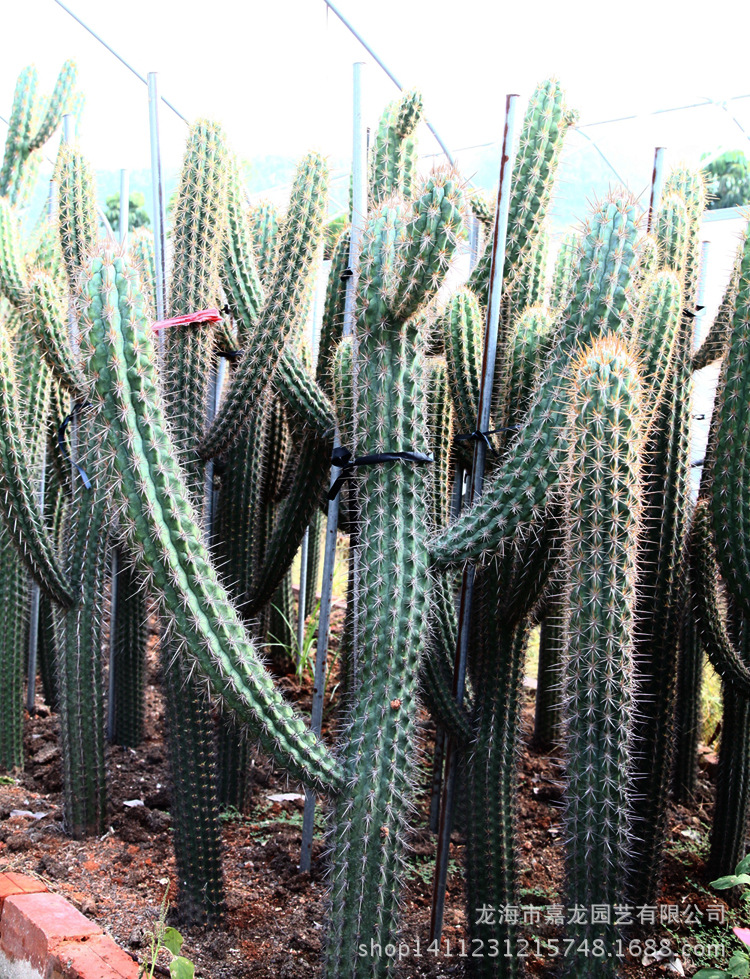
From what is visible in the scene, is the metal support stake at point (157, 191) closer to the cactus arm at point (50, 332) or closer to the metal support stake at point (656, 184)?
the cactus arm at point (50, 332)

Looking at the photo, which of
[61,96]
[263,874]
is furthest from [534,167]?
[61,96]

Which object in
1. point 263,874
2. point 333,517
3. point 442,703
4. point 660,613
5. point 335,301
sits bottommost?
point 263,874

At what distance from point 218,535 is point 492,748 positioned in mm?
1450

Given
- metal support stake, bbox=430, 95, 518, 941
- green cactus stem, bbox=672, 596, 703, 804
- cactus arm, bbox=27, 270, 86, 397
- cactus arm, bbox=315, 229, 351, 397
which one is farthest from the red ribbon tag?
green cactus stem, bbox=672, 596, 703, 804

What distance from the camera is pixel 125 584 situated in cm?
389

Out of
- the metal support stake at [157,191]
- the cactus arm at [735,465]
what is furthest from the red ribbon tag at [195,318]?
the cactus arm at [735,465]

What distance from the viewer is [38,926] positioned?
2408 millimetres

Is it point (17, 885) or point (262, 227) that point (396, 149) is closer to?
point (262, 227)

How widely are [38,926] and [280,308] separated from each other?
203 centimetres

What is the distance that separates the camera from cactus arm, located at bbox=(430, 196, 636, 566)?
2.20 metres

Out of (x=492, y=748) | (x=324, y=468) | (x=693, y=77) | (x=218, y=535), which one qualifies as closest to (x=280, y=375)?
(x=324, y=468)

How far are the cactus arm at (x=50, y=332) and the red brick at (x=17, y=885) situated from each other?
171 cm

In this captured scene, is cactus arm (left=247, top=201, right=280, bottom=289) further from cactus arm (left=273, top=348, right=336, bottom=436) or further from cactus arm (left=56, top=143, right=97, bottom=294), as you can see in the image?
cactus arm (left=273, top=348, right=336, bottom=436)

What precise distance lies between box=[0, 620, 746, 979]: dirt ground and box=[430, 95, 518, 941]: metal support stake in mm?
240
